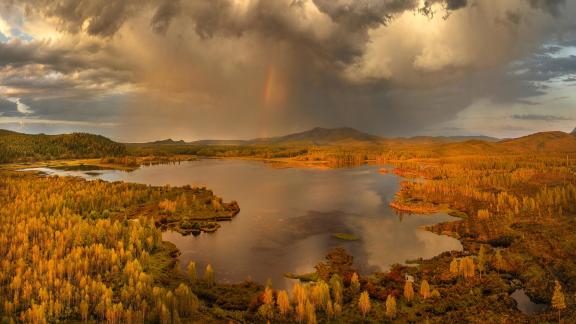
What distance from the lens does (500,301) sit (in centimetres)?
4209

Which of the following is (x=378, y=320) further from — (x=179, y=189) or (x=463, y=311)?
(x=179, y=189)

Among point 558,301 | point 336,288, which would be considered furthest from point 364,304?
point 558,301

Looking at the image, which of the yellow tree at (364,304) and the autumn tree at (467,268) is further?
the autumn tree at (467,268)

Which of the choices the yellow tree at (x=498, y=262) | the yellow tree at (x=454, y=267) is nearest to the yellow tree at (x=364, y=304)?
the yellow tree at (x=454, y=267)

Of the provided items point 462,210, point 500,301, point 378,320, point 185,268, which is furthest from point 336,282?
point 462,210

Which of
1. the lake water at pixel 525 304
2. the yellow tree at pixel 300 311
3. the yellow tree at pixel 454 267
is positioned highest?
the yellow tree at pixel 454 267

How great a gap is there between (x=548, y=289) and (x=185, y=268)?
4724 cm

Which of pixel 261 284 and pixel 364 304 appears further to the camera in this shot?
pixel 261 284

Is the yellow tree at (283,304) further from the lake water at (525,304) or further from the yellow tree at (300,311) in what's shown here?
the lake water at (525,304)

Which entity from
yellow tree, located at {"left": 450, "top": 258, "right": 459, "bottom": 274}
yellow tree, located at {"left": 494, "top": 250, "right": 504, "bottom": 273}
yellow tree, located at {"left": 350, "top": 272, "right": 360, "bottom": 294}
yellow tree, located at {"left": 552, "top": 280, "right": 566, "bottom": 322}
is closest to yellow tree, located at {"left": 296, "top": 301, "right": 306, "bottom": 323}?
yellow tree, located at {"left": 350, "top": 272, "right": 360, "bottom": 294}

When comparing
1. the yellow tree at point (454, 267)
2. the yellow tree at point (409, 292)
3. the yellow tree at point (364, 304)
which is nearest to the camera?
the yellow tree at point (364, 304)

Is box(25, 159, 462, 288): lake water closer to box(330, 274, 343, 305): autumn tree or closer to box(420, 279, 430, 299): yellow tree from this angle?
box(330, 274, 343, 305): autumn tree

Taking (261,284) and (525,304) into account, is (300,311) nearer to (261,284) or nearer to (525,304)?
(261,284)

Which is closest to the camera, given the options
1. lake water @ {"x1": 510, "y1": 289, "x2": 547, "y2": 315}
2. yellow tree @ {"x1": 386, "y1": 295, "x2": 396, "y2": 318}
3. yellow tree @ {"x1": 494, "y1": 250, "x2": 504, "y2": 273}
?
yellow tree @ {"x1": 386, "y1": 295, "x2": 396, "y2": 318}
